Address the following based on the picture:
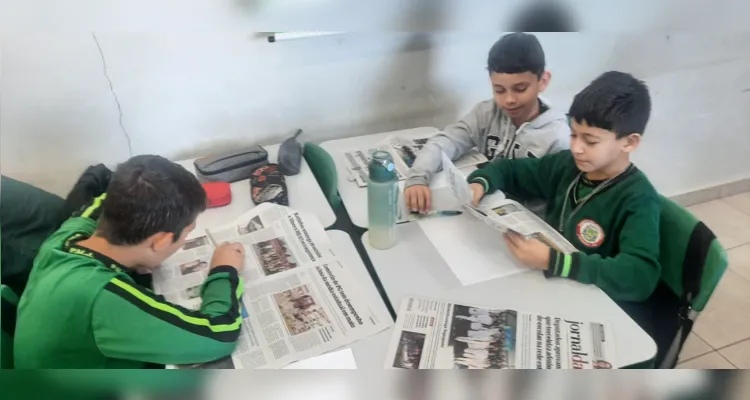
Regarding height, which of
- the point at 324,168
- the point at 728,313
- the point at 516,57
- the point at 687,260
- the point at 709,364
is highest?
the point at 516,57

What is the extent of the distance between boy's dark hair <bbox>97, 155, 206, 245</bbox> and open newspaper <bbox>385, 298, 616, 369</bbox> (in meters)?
0.34

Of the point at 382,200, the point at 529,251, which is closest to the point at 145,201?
the point at 382,200

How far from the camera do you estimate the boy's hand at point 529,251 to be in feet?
2.84

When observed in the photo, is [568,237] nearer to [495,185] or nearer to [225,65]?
[495,185]

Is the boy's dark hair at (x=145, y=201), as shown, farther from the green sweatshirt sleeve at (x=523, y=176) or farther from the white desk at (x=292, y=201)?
the green sweatshirt sleeve at (x=523, y=176)

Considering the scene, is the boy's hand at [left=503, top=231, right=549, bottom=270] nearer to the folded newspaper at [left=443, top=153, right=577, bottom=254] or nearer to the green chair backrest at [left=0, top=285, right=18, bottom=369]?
the folded newspaper at [left=443, top=153, right=577, bottom=254]

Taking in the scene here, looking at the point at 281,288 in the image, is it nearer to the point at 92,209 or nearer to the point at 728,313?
the point at 92,209

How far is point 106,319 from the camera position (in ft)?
2.32

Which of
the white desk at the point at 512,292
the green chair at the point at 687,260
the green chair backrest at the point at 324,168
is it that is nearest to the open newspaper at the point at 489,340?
the white desk at the point at 512,292

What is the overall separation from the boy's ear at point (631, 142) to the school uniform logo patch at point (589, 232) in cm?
17

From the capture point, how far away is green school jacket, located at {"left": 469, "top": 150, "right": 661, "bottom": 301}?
865 millimetres

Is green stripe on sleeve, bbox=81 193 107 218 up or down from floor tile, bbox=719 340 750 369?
up

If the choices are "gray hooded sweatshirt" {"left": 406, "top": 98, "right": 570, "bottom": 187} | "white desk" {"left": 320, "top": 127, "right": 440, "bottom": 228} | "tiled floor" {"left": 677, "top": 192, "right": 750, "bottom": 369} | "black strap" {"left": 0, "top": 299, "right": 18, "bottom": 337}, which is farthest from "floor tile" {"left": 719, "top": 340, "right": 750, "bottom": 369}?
"black strap" {"left": 0, "top": 299, "right": 18, "bottom": 337}

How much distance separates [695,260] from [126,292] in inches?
34.1
